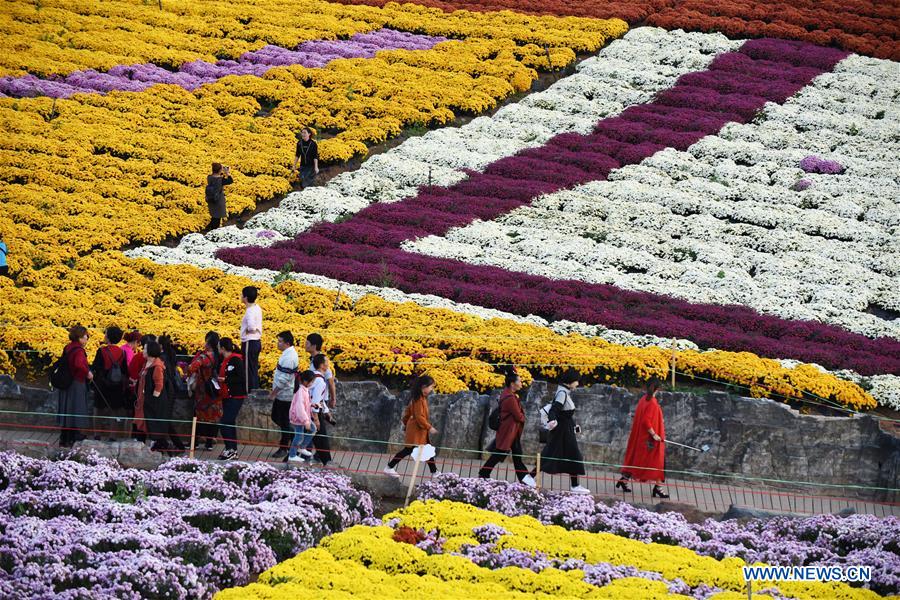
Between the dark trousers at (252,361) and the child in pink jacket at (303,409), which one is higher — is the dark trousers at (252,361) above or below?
above

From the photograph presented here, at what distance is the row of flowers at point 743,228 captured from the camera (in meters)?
32.8

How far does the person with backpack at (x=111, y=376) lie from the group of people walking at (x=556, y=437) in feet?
14.7

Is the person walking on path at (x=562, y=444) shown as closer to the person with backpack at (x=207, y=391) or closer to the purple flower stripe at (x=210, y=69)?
the person with backpack at (x=207, y=391)

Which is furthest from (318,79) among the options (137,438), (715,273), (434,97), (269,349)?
(137,438)

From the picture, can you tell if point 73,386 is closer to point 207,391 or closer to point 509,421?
point 207,391

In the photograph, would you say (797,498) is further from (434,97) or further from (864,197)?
(434,97)

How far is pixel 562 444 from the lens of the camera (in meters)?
22.6

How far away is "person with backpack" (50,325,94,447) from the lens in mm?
23344

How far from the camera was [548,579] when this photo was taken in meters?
18.8

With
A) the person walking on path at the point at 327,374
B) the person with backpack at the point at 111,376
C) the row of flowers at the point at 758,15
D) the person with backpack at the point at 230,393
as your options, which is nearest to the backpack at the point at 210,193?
the person with backpack at the point at 111,376

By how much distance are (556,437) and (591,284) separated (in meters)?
10.3

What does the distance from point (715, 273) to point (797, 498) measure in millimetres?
10463

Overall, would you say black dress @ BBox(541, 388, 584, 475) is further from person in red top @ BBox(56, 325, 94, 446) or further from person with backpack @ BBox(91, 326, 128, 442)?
person in red top @ BBox(56, 325, 94, 446)

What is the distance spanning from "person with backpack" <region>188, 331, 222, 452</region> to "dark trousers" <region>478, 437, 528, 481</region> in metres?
4.26
